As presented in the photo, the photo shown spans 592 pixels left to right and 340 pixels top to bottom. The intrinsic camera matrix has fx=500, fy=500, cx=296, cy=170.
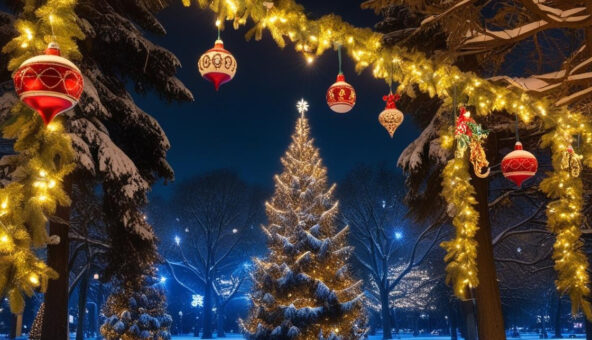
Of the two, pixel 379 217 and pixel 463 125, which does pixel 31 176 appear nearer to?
pixel 463 125

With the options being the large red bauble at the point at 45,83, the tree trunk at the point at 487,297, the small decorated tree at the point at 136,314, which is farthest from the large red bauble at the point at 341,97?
the small decorated tree at the point at 136,314

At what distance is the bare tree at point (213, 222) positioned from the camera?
33.6 metres

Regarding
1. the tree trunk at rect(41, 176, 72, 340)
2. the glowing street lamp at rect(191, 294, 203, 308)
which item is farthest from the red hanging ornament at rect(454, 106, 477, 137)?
the glowing street lamp at rect(191, 294, 203, 308)

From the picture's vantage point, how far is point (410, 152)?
12734mm

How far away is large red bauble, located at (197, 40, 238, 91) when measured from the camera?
4.94 m

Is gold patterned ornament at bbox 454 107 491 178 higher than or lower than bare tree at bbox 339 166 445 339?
lower

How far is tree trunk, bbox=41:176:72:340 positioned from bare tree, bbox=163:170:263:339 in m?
23.7

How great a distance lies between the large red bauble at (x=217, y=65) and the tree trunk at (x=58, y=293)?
17.9ft

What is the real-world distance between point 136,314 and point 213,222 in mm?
12713

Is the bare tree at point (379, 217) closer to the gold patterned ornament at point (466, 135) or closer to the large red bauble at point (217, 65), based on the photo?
the gold patterned ornament at point (466, 135)

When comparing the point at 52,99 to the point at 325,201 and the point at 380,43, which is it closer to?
the point at 380,43

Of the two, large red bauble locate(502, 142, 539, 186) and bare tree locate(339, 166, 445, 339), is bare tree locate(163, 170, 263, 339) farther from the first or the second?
large red bauble locate(502, 142, 539, 186)

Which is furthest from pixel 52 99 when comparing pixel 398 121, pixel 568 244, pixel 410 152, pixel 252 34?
pixel 410 152

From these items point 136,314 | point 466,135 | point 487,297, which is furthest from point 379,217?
point 466,135
